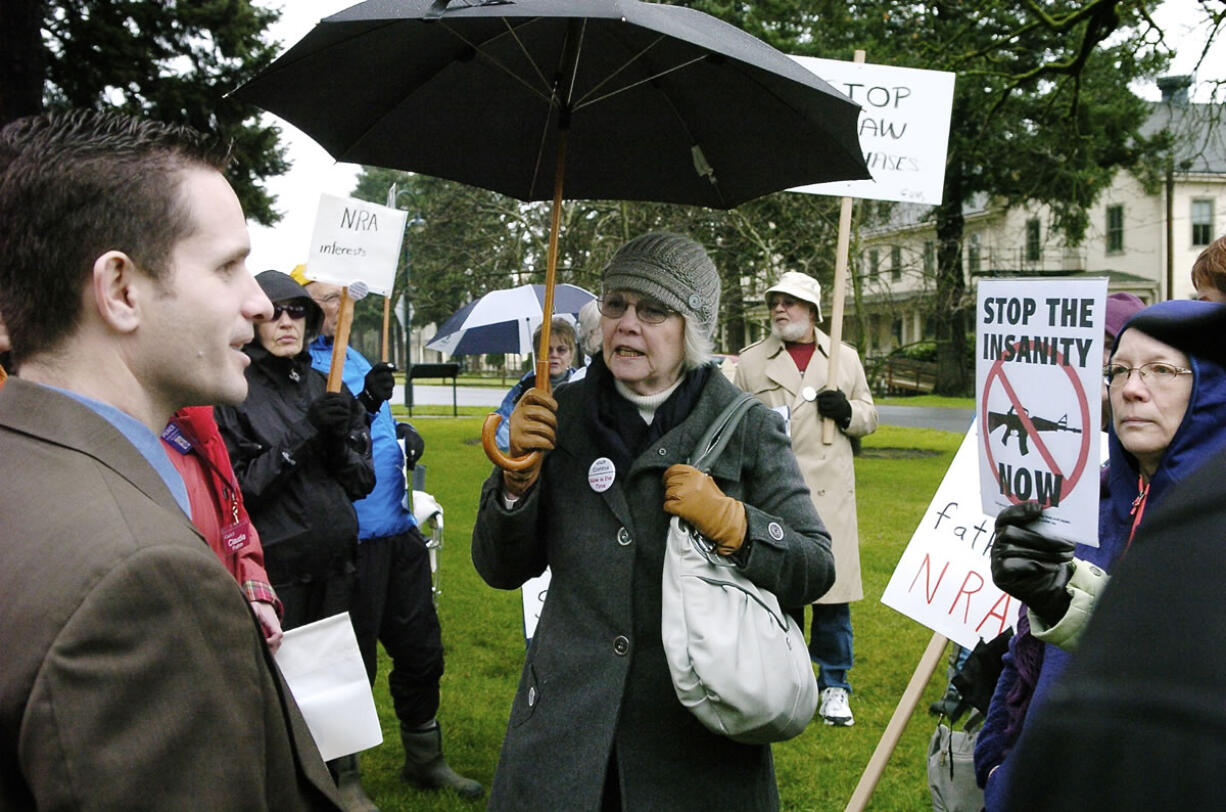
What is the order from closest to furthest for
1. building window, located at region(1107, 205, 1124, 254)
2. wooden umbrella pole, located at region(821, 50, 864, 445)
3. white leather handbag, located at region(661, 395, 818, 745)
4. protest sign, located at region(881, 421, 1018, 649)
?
white leather handbag, located at region(661, 395, 818, 745), protest sign, located at region(881, 421, 1018, 649), wooden umbrella pole, located at region(821, 50, 864, 445), building window, located at region(1107, 205, 1124, 254)

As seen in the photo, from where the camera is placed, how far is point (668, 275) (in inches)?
111

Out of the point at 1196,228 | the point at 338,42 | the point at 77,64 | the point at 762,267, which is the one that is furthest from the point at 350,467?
the point at 1196,228

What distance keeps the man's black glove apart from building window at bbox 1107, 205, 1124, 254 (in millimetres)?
53416

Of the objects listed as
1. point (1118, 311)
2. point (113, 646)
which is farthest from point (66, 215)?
point (1118, 311)

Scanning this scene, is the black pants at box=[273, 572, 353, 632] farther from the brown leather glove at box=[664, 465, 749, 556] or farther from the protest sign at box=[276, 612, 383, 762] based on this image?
the brown leather glove at box=[664, 465, 749, 556]

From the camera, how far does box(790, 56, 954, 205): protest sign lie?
5.55 m

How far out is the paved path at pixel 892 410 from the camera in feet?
86.0

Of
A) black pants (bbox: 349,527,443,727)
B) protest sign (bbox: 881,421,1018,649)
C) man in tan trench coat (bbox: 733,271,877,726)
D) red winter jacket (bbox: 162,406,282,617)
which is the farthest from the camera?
man in tan trench coat (bbox: 733,271,877,726)

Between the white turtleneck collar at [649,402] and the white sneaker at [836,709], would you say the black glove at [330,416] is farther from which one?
the white sneaker at [836,709]

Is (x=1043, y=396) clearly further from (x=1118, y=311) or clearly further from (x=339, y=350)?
(x=339, y=350)

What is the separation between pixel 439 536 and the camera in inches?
247

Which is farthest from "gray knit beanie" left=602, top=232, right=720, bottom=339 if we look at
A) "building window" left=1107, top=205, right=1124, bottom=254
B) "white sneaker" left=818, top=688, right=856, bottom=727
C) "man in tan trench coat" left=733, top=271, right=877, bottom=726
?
"building window" left=1107, top=205, right=1124, bottom=254

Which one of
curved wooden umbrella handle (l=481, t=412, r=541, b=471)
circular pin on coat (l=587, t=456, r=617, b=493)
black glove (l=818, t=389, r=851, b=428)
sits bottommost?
black glove (l=818, t=389, r=851, b=428)

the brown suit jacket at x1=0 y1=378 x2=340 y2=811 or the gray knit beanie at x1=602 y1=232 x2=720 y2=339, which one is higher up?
the gray knit beanie at x1=602 y1=232 x2=720 y2=339
